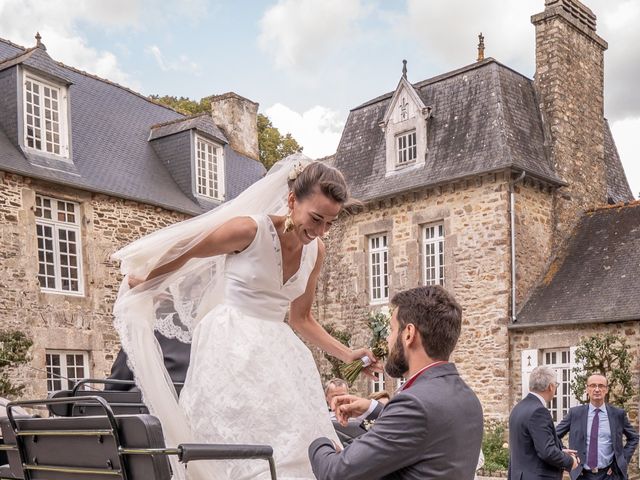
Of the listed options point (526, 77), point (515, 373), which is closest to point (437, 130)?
point (526, 77)

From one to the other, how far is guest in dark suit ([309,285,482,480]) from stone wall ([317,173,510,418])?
1320 cm

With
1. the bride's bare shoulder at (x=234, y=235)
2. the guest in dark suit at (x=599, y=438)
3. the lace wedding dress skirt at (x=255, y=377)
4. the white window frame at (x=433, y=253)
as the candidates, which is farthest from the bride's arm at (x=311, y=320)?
the white window frame at (x=433, y=253)

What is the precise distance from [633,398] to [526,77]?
7770 millimetres

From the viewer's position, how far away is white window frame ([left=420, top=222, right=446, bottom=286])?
1683 centimetres

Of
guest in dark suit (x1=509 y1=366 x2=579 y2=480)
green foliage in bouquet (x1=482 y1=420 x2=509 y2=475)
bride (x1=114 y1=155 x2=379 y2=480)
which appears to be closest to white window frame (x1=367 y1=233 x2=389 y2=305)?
green foliage in bouquet (x1=482 y1=420 x2=509 y2=475)

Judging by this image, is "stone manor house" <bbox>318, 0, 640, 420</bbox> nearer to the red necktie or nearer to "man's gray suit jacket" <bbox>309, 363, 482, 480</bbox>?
the red necktie

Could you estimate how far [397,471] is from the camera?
8.21 ft

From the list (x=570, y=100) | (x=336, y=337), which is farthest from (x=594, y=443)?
Result: (x=570, y=100)

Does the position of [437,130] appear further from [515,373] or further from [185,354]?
[185,354]

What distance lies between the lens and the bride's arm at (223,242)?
3184 mm

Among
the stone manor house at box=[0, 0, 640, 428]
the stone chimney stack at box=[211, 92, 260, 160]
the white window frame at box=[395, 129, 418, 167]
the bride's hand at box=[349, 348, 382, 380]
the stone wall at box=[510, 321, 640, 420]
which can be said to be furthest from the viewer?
the stone chimney stack at box=[211, 92, 260, 160]

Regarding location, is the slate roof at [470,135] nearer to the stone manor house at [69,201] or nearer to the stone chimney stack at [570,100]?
the stone chimney stack at [570,100]

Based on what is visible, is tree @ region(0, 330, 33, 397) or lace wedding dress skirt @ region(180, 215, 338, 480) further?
tree @ region(0, 330, 33, 397)

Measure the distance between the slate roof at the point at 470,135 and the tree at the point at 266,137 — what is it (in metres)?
7.84
